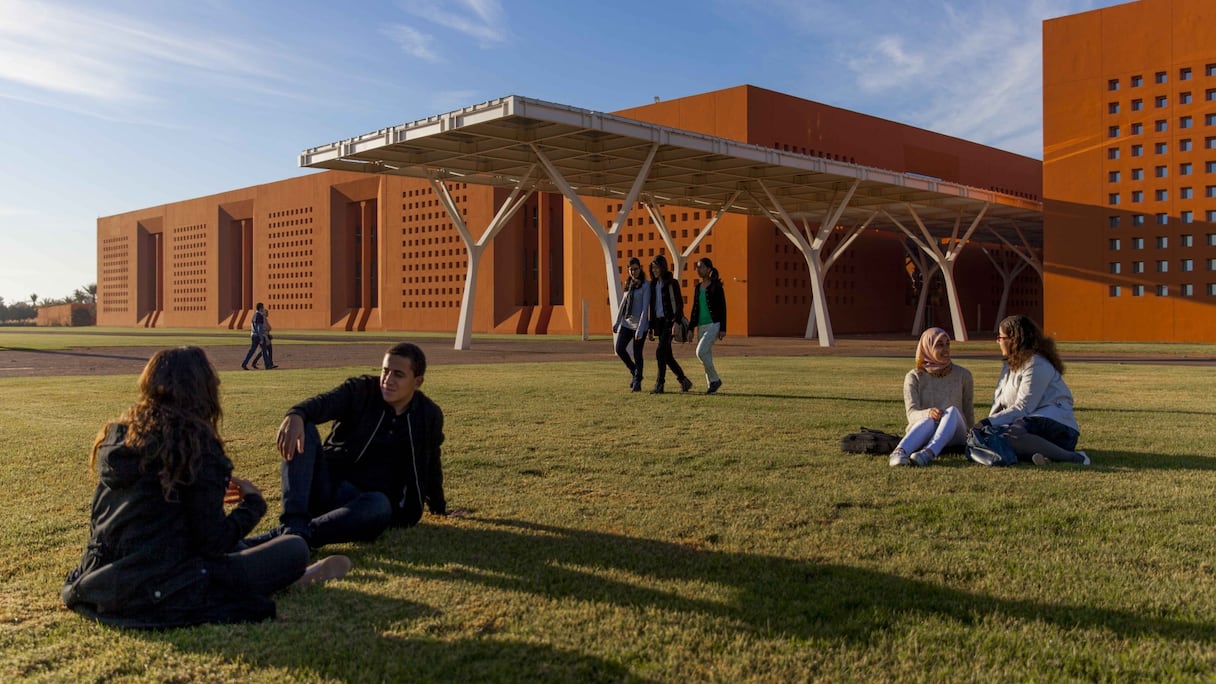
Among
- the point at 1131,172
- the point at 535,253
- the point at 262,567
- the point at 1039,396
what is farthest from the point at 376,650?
the point at 535,253

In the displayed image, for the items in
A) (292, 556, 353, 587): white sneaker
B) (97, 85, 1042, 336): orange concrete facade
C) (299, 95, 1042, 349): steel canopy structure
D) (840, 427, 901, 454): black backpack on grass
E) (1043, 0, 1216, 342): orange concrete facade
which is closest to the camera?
(292, 556, 353, 587): white sneaker

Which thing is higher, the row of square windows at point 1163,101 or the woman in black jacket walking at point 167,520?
the row of square windows at point 1163,101

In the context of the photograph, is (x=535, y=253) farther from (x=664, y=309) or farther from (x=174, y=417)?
(x=174, y=417)

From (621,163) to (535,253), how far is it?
2236 centimetres

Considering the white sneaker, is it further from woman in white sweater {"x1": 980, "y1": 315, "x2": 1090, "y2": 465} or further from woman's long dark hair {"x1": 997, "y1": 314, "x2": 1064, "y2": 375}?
woman's long dark hair {"x1": 997, "y1": 314, "x2": 1064, "y2": 375}

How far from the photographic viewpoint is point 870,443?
21.8 ft

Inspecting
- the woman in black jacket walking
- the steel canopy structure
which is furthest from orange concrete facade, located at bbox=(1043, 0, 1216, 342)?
the woman in black jacket walking

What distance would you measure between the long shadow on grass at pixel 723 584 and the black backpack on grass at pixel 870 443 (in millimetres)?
2935

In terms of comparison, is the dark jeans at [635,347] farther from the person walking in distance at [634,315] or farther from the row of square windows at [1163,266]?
the row of square windows at [1163,266]

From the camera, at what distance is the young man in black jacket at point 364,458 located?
13.1ft

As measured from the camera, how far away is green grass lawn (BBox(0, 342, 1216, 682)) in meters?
2.78

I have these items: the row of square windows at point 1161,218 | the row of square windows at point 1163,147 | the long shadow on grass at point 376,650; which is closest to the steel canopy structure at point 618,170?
the row of square windows at point 1161,218

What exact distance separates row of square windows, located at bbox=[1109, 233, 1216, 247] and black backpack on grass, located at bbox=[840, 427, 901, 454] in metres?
31.1

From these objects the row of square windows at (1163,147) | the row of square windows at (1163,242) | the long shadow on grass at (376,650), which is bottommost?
the long shadow on grass at (376,650)
